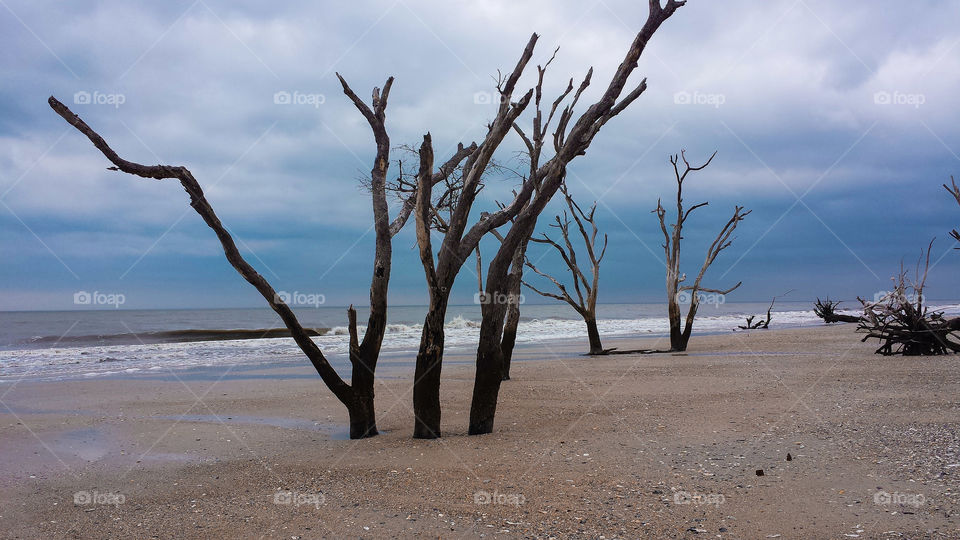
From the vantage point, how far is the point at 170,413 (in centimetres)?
896

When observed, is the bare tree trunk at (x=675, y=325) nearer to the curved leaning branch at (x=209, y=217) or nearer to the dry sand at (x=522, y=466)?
the dry sand at (x=522, y=466)

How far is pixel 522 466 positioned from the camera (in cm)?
532

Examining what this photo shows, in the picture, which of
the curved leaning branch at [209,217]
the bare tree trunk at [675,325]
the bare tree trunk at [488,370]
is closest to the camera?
the curved leaning branch at [209,217]

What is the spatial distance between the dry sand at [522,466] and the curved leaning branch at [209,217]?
36.2 inches

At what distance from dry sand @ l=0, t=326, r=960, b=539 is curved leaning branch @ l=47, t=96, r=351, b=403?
0.92 meters

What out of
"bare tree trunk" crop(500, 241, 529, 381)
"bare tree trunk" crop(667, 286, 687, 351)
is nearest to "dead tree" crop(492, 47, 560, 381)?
"bare tree trunk" crop(500, 241, 529, 381)

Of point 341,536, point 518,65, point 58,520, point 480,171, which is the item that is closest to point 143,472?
point 58,520

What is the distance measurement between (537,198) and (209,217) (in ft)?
10.2

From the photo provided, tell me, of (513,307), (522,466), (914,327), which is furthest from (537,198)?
(914,327)

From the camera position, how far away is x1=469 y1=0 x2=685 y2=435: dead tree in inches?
238

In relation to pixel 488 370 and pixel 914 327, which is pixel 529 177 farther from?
pixel 914 327

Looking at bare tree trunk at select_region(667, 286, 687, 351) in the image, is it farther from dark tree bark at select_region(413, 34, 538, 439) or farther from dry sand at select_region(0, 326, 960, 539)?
dark tree bark at select_region(413, 34, 538, 439)

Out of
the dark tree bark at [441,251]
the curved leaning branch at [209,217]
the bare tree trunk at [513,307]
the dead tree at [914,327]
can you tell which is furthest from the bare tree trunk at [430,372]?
the dead tree at [914,327]

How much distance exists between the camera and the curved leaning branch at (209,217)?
5.29 meters
